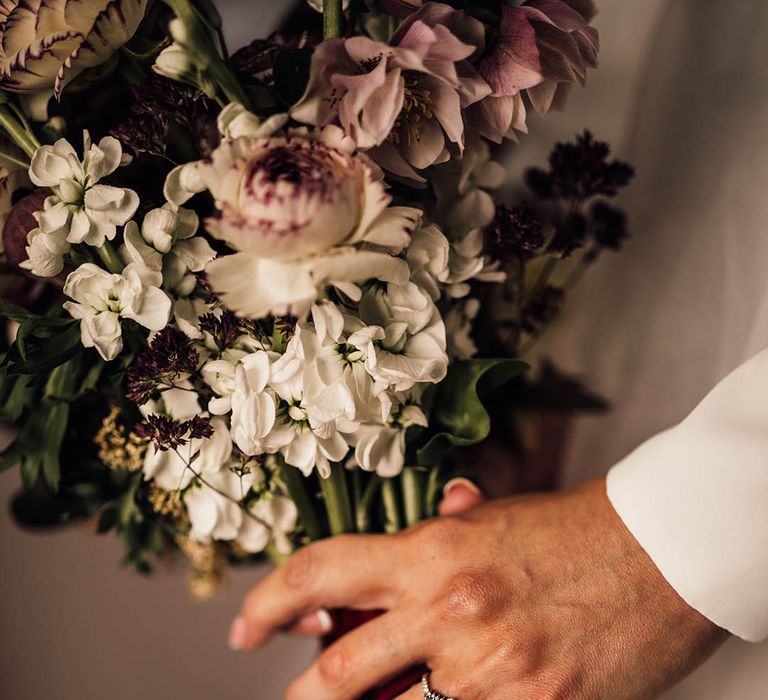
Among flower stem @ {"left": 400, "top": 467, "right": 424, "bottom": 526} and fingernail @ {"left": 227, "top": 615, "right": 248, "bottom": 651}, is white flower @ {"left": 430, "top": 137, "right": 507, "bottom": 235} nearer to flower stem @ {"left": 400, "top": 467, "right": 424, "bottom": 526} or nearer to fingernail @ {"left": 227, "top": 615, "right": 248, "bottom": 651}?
flower stem @ {"left": 400, "top": 467, "right": 424, "bottom": 526}

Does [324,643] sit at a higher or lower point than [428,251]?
lower

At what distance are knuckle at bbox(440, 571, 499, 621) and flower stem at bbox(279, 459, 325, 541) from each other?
0.41 ft

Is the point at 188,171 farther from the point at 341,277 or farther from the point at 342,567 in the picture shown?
the point at 342,567

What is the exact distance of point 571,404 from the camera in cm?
78

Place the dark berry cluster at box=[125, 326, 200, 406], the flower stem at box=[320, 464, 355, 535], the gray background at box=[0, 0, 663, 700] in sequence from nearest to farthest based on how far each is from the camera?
the dark berry cluster at box=[125, 326, 200, 406] < the flower stem at box=[320, 464, 355, 535] < the gray background at box=[0, 0, 663, 700]

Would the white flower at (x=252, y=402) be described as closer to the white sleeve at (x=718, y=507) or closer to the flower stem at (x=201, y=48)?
the flower stem at (x=201, y=48)

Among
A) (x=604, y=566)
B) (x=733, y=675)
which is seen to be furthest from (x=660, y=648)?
(x=733, y=675)

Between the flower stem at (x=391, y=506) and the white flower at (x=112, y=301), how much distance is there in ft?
0.82

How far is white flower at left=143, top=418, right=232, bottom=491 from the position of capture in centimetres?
51

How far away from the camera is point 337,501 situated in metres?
0.59

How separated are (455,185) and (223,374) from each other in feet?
0.69

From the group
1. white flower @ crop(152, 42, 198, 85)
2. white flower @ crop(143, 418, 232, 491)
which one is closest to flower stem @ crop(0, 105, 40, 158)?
white flower @ crop(152, 42, 198, 85)

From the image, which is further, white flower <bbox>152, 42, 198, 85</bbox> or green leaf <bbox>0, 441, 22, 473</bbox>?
green leaf <bbox>0, 441, 22, 473</bbox>

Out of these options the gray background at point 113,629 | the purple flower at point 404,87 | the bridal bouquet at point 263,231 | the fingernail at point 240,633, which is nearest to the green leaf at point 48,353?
the bridal bouquet at point 263,231
